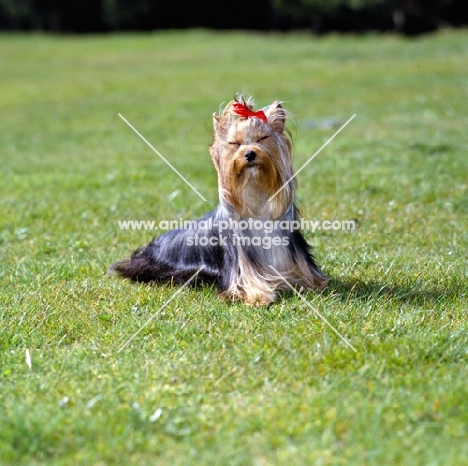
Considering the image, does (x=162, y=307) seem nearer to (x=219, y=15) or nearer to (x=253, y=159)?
(x=253, y=159)

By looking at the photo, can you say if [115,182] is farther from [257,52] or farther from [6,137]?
[257,52]

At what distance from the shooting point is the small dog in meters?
5.81

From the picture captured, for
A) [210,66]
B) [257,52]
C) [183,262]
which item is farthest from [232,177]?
[257,52]

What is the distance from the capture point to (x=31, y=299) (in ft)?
20.8

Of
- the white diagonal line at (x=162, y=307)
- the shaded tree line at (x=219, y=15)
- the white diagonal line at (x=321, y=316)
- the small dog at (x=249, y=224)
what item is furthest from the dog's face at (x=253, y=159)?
the shaded tree line at (x=219, y=15)

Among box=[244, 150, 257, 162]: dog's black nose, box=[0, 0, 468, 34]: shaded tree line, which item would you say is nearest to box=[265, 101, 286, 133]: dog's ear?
box=[244, 150, 257, 162]: dog's black nose

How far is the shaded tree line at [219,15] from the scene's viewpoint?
40188 millimetres

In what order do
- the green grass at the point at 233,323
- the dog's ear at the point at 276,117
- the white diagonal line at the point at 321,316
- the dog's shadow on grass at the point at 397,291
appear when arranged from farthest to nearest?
the dog's shadow on grass at the point at 397,291 < the dog's ear at the point at 276,117 < the white diagonal line at the point at 321,316 < the green grass at the point at 233,323

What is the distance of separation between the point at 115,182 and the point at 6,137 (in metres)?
6.18

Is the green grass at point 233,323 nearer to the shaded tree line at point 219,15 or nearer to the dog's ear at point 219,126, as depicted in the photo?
the dog's ear at point 219,126

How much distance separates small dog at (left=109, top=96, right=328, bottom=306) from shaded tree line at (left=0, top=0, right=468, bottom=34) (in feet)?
116

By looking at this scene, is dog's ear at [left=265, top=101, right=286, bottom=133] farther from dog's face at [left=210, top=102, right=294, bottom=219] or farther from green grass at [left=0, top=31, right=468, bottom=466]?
green grass at [left=0, top=31, right=468, bottom=466]

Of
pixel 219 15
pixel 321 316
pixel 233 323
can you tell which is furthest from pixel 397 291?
pixel 219 15

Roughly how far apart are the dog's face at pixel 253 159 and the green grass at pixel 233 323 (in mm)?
780
